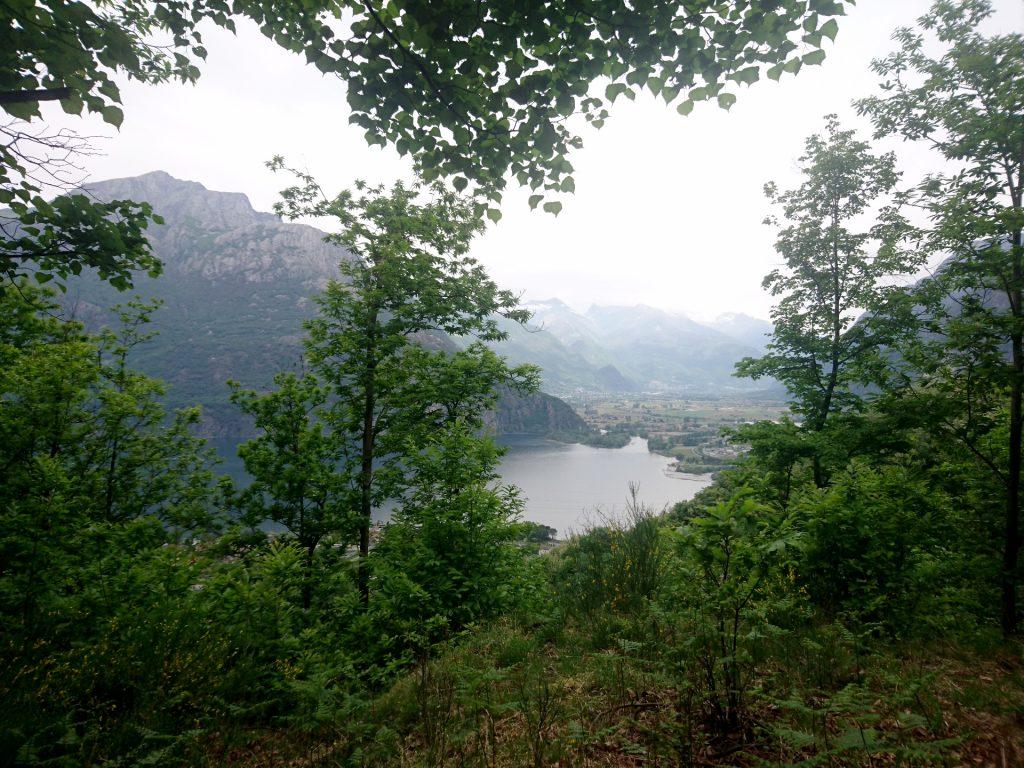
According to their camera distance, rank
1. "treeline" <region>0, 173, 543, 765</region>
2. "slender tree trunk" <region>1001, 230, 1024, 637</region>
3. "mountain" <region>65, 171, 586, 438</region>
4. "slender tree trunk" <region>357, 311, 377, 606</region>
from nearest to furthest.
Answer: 1. "treeline" <region>0, 173, 543, 765</region>
2. "slender tree trunk" <region>1001, 230, 1024, 637</region>
3. "slender tree trunk" <region>357, 311, 377, 606</region>
4. "mountain" <region>65, 171, 586, 438</region>

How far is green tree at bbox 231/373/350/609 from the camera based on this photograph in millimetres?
9328

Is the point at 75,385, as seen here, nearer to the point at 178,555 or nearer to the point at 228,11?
the point at 178,555

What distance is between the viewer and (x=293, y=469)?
30.5 feet

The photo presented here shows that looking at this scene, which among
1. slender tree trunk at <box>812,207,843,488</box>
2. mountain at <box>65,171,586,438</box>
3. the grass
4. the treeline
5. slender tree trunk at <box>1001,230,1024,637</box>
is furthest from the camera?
mountain at <box>65,171,586,438</box>

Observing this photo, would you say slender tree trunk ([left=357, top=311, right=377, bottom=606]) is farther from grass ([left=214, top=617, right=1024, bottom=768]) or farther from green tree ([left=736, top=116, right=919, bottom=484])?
green tree ([left=736, top=116, right=919, bottom=484])

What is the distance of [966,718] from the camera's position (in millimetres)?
2604

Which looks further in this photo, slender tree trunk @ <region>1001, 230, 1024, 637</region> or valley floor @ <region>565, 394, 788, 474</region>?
valley floor @ <region>565, 394, 788, 474</region>

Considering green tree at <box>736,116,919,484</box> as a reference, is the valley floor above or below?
below

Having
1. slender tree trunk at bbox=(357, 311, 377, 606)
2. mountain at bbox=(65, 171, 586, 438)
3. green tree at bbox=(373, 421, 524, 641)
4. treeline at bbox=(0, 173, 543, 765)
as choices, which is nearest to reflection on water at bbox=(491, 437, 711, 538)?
mountain at bbox=(65, 171, 586, 438)

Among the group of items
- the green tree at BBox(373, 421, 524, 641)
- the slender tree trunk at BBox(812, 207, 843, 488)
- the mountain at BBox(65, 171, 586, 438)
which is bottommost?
the green tree at BBox(373, 421, 524, 641)

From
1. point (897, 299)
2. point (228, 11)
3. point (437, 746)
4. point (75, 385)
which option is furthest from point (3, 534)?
point (897, 299)

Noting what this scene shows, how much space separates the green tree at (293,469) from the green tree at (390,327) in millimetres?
511

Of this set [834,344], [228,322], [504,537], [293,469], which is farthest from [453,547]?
[228,322]

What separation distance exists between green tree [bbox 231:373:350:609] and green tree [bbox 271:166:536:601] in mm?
511
